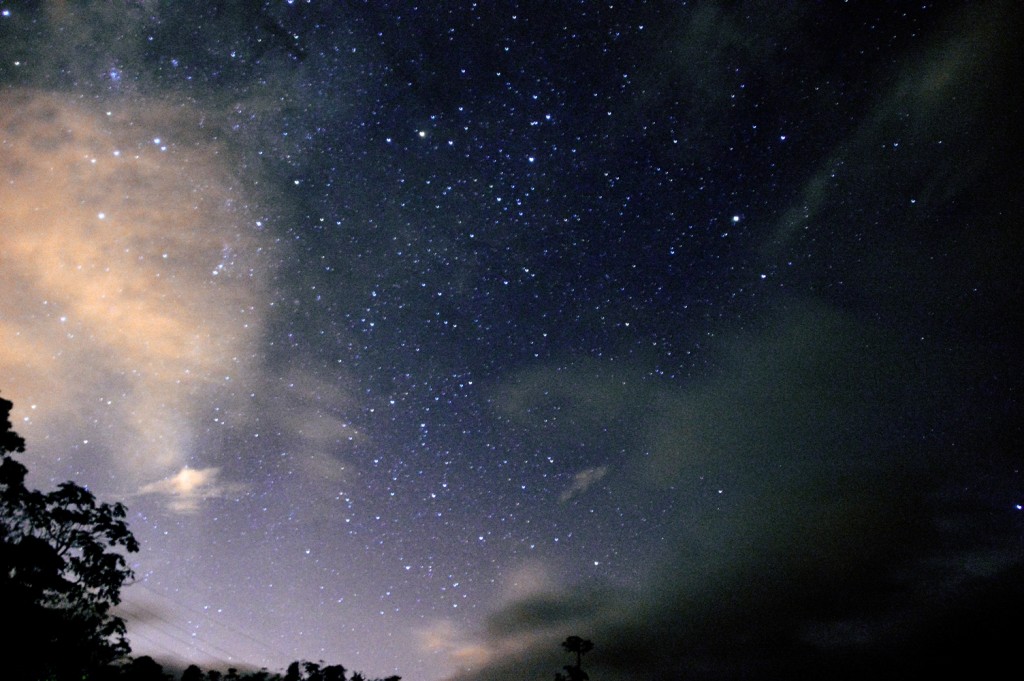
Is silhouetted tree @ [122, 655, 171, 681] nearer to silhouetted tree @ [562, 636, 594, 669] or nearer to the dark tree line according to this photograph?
the dark tree line

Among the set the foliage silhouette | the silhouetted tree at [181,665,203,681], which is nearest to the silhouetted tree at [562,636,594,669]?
the foliage silhouette

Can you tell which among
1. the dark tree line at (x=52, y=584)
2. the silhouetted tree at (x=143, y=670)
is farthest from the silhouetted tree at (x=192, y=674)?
the dark tree line at (x=52, y=584)

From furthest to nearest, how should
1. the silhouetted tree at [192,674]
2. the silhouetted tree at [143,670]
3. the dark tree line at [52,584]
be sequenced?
the silhouetted tree at [192,674] < the silhouetted tree at [143,670] < the dark tree line at [52,584]

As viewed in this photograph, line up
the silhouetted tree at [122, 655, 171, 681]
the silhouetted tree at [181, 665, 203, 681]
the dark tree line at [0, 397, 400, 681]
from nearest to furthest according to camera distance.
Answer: the dark tree line at [0, 397, 400, 681] → the silhouetted tree at [122, 655, 171, 681] → the silhouetted tree at [181, 665, 203, 681]

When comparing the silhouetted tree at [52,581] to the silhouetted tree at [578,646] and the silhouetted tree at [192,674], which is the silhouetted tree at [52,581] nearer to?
the silhouetted tree at [192,674]

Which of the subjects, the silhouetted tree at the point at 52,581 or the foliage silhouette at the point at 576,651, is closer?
the silhouetted tree at the point at 52,581

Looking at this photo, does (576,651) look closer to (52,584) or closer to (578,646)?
(578,646)

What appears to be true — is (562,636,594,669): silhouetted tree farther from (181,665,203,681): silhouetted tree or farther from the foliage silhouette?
(181,665,203,681): silhouetted tree

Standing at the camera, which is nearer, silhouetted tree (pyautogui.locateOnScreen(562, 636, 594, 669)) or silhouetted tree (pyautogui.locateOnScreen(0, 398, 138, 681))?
silhouetted tree (pyautogui.locateOnScreen(0, 398, 138, 681))

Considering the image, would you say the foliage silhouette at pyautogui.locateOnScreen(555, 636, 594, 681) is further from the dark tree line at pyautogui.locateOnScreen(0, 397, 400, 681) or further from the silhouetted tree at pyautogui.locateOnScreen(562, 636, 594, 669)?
the dark tree line at pyautogui.locateOnScreen(0, 397, 400, 681)

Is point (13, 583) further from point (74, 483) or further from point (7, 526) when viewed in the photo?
point (74, 483)

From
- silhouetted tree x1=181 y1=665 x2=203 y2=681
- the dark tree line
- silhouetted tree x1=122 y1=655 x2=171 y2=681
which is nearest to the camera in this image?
the dark tree line

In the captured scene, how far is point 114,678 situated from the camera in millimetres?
19609

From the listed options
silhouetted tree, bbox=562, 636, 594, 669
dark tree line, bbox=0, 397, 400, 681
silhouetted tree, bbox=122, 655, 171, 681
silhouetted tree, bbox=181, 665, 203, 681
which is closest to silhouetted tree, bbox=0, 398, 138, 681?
dark tree line, bbox=0, 397, 400, 681
